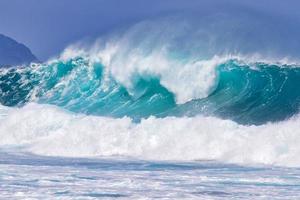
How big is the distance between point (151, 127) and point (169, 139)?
108cm

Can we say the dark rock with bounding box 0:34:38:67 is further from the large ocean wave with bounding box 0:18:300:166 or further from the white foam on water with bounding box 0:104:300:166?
the white foam on water with bounding box 0:104:300:166

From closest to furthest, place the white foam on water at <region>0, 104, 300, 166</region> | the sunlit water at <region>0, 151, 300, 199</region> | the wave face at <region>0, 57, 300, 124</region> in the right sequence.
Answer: the sunlit water at <region>0, 151, 300, 199</region> → the white foam on water at <region>0, 104, 300, 166</region> → the wave face at <region>0, 57, 300, 124</region>

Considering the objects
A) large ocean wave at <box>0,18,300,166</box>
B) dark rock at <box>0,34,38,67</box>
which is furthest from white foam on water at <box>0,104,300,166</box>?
dark rock at <box>0,34,38,67</box>

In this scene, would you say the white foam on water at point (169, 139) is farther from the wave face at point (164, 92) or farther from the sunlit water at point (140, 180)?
the wave face at point (164, 92)

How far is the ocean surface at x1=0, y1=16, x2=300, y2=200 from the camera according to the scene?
1230cm

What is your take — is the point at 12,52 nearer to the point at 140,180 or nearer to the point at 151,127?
the point at 151,127

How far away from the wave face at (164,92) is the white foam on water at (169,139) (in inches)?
137

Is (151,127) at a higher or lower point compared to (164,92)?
lower

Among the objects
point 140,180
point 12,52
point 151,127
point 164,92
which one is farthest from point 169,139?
point 12,52

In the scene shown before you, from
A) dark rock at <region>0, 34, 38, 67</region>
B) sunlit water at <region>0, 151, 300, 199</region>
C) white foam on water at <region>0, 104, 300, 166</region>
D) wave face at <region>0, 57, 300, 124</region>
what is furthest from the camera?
dark rock at <region>0, 34, 38, 67</region>

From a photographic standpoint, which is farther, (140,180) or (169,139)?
(169,139)

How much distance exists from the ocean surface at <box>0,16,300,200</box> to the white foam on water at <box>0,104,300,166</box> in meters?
0.03

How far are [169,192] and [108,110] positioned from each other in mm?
15169

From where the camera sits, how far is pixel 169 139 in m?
18.9
